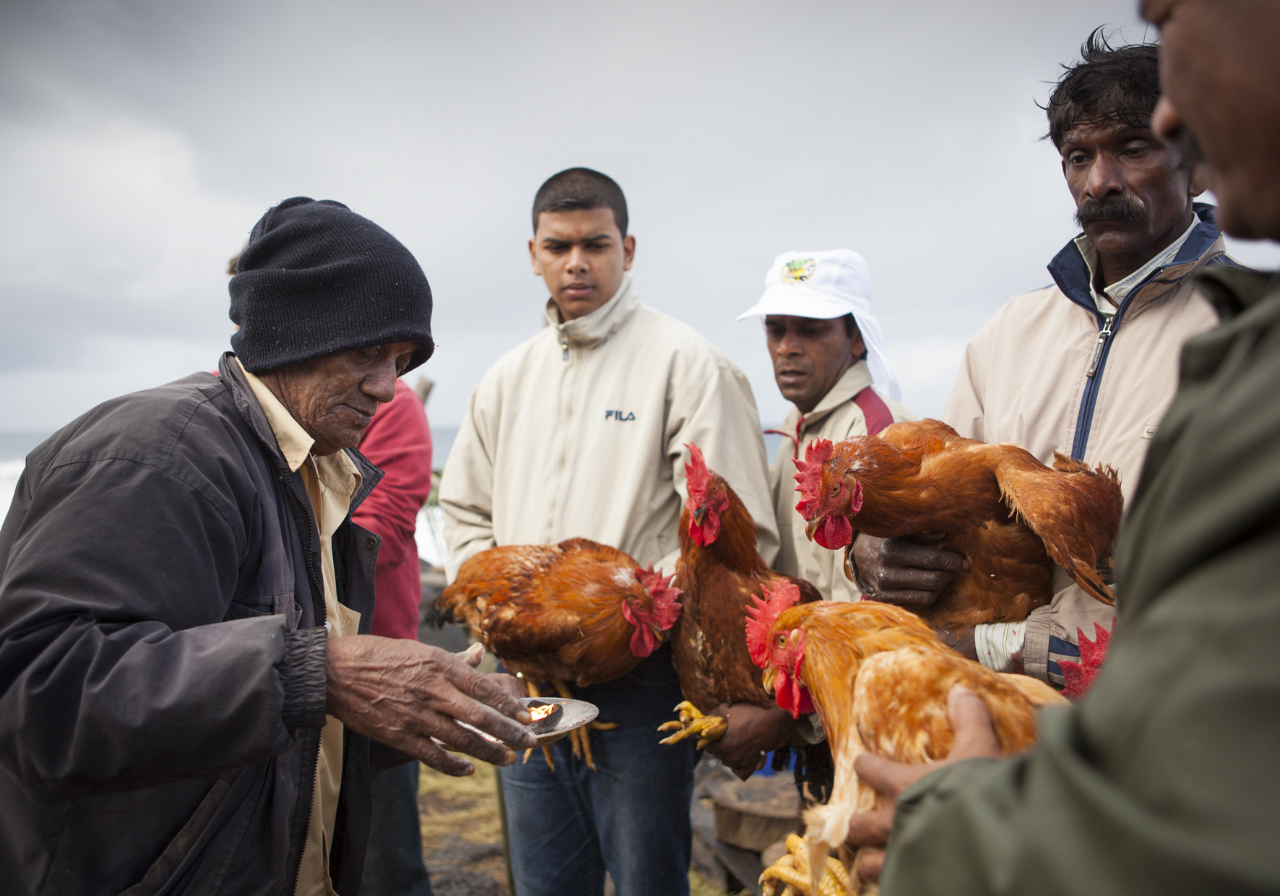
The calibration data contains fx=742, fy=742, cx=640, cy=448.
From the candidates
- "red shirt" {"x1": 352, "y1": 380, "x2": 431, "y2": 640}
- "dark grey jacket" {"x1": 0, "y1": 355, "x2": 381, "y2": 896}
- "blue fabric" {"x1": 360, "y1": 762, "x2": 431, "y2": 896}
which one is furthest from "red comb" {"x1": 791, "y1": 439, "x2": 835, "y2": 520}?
"blue fabric" {"x1": 360, "y1": 762, "x2": 431, "y2": 896}

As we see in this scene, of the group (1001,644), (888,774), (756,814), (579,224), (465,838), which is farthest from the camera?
(465,838)

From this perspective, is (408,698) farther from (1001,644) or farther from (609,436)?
(609,436)

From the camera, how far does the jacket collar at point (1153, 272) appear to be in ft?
7.13

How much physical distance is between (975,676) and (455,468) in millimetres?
2830

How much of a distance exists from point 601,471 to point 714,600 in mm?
825

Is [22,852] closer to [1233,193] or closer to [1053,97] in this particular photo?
[1233,193]

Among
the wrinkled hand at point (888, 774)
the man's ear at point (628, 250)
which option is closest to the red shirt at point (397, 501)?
the man's ear at point (628, 250)

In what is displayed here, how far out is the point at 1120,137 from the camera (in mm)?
2215

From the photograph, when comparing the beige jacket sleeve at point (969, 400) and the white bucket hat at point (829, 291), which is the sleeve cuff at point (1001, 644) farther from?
the white bucket hat at point (829, 291)

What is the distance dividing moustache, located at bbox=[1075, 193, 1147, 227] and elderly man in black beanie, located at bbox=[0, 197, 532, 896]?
6.64 feet

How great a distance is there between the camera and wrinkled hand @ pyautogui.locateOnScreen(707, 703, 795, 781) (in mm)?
2809

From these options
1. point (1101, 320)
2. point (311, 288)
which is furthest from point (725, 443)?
point (311, 288)

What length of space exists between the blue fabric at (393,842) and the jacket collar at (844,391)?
9.32 feet

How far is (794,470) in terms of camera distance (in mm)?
3527
